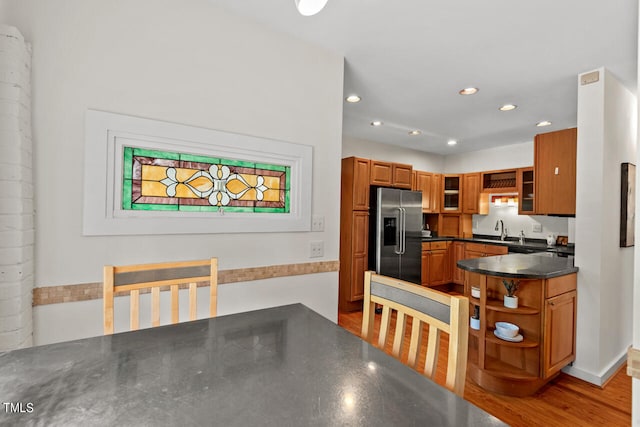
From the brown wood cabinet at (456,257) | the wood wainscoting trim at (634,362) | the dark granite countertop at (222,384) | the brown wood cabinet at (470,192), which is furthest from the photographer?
the brown wood cabinet at (470,192)

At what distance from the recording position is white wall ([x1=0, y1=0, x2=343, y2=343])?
1.47 metres

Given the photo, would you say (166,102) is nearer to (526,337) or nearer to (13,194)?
(13,194)

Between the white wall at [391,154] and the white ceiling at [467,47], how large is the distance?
1376mm

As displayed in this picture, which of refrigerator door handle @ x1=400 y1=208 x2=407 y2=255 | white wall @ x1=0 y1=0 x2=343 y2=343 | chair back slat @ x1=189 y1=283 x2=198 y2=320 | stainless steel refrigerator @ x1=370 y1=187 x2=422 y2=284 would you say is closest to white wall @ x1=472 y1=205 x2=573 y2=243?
stainless steel refrigerator @ x1=370 y1=187 x2=422 y2=284

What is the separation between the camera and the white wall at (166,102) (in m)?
1.47

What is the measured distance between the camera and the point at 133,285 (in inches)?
51.2

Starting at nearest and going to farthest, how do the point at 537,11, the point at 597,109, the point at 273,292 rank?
1. the point at 537,11
2. the point at 273,292
3. the point at 597,109

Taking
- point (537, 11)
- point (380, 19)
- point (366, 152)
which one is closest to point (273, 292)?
point (380, 19)

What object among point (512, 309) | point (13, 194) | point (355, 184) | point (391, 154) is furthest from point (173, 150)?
point (391, 154)

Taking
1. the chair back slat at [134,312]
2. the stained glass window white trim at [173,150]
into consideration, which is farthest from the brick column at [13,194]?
the chair back slat at [134,312]

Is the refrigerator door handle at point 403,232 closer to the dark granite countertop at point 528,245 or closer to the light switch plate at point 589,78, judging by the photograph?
the dark granite countertop at point 528,245

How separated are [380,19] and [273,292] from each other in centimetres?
190

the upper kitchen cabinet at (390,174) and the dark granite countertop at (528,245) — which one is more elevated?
the upper kitchen cabinet at (390,174)

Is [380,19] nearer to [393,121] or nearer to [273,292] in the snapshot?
[273,292]
